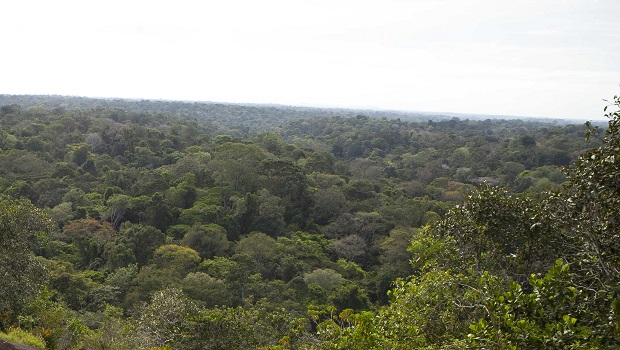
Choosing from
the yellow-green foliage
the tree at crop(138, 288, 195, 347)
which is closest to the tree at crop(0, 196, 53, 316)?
the yellow-green foliage

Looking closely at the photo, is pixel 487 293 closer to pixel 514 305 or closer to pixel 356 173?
pixel 514 305

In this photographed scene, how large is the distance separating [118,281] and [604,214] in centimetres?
1735

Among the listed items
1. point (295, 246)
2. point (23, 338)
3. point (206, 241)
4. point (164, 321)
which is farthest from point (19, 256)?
point (295, 246)

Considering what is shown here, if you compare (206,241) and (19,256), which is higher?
(19,256)

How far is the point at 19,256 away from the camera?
9719 millimetres

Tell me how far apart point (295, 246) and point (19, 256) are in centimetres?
1412

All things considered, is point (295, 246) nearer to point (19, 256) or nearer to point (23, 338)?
point (19, 256)

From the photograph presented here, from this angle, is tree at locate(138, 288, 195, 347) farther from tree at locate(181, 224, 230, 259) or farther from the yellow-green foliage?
tree at locate(181, 224, 230, 259)

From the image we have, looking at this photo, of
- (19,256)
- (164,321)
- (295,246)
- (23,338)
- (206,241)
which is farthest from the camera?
(295,246)

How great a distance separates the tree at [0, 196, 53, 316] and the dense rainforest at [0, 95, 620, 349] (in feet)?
0.10

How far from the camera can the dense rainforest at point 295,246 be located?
163 inches

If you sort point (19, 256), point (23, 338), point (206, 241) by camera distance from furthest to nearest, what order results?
1. point (206, 241)
2. point (19, 256)
3. point (23, 338)

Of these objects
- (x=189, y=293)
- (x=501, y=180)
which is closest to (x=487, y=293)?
(x=189, y=293)

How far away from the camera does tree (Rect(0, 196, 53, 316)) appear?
950cm
